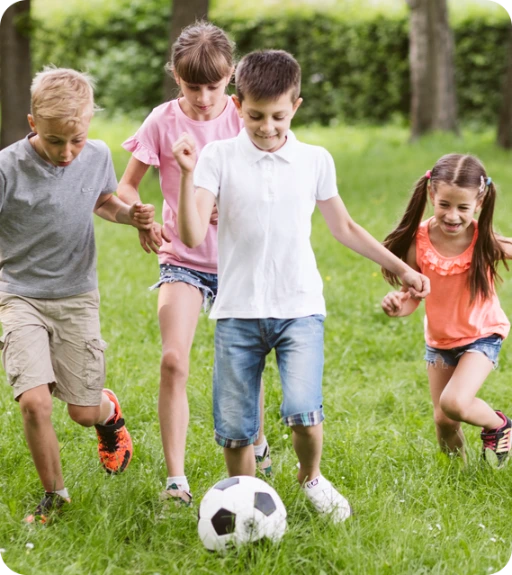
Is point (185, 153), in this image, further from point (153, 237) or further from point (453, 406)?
point (453, 406)

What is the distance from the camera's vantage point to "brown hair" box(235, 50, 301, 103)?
331cm

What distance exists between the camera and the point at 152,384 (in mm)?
5328

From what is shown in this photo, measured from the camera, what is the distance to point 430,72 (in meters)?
15.9

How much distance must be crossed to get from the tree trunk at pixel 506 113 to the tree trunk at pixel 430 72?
859mm

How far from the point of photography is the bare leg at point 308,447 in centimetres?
349

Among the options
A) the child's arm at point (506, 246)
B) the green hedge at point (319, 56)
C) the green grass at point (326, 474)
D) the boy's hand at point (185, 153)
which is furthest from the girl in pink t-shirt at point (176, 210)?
the green hedge at point (319, 56)

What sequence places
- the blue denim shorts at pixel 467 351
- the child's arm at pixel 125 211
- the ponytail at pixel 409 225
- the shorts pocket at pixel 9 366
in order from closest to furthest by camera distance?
the shorts pocket at pixel 9 366, the child's arm at pixel 125 211, the blue denim shorts at pixel 467 351, the ponytail at pixel 409 225

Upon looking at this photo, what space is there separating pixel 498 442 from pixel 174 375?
61.7 inches

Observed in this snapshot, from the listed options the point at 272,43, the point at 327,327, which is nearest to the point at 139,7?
the point at 272,43

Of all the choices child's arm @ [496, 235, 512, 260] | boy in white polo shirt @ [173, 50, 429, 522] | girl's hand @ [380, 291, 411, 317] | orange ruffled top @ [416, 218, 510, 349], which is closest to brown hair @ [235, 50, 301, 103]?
boy in white polo shirt @ [173, 50, 429, 522]

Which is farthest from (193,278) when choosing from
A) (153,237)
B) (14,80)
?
(14,80)

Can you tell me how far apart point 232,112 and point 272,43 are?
16768 mm

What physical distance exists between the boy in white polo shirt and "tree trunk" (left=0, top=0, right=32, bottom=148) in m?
8.72

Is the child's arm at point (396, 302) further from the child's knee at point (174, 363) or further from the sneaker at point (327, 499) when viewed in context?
the child's knee at point (174, 363)
